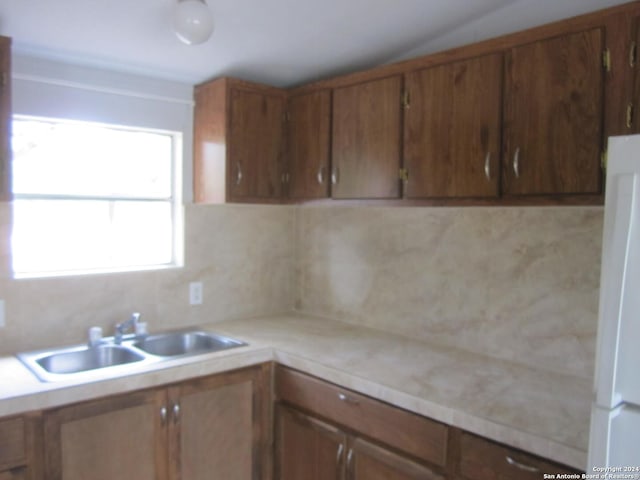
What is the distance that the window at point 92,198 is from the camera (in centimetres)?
239

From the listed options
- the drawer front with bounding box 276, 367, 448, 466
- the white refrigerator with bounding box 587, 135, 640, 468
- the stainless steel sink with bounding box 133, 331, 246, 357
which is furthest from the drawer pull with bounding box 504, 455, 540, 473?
the stainless steel sink with bounding box 133, 331, 246, 357

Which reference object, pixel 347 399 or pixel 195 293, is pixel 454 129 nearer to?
pixel 347 399

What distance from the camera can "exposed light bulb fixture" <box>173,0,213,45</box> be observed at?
70.2 inches

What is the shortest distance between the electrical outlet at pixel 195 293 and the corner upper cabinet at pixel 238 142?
1.53ft

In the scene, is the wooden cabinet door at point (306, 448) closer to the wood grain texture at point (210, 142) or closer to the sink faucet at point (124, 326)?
the sink faucet at point (124, 326)

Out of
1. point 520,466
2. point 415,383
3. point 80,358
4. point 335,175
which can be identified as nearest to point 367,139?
point 335,175

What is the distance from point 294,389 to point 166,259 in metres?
1.06

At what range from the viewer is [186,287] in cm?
283

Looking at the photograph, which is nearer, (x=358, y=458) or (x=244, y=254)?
(x=358, y=458)

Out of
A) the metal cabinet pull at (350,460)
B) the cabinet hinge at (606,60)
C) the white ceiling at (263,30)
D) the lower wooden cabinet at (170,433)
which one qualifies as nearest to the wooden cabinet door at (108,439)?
the lower wooden cabinet at (170,433)

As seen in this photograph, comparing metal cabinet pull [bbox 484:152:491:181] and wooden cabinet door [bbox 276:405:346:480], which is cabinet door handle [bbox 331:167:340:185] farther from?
wooden cabinet door [bbox 276:405:346:480]

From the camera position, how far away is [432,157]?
7.11ft

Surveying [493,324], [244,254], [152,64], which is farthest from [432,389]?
[152,64]

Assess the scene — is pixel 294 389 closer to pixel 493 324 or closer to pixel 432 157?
pixel 493 324
